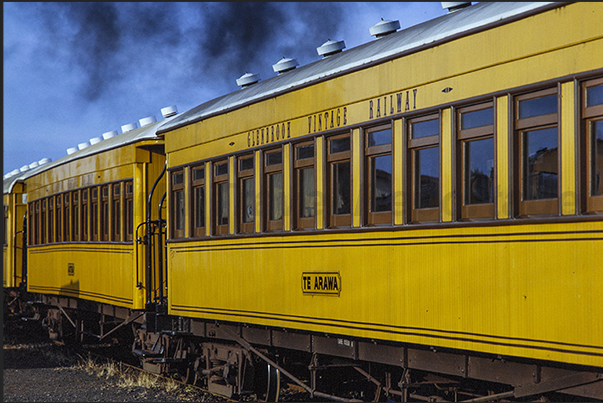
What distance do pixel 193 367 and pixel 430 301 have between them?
18.8ft

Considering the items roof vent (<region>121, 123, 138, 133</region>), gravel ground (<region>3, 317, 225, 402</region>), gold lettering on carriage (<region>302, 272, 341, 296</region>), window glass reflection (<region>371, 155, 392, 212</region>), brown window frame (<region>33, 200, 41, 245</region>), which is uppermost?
roof vent (<region>121, 123, 138, 133</region>)

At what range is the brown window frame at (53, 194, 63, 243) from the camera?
54.1 feet

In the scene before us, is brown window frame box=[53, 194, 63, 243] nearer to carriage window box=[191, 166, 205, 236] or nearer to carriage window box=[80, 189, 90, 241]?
carriage window box=[80, 189, 90, 241]

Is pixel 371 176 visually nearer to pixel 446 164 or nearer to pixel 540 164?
pixel 446 164

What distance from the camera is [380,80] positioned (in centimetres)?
726

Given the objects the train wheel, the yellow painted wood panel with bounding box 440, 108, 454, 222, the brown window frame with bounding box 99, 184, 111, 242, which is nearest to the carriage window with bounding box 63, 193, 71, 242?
the brown window frame with bounding box 99, 184, 111, 242

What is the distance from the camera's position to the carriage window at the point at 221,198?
388 inches

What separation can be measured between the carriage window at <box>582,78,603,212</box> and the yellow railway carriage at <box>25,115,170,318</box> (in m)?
7.32

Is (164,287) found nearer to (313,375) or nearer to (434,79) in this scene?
(313,375)

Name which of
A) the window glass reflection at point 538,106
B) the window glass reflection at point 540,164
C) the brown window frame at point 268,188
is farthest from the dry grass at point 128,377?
the window glass reflection at point 538,106

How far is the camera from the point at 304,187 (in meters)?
8.41

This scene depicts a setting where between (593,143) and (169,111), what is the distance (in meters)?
9.92

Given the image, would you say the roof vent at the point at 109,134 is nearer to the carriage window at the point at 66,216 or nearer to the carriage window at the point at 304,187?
Answer: the carriage window at the point at 66,216

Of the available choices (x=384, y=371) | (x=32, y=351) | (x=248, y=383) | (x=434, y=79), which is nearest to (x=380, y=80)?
(x=434, y=79)
